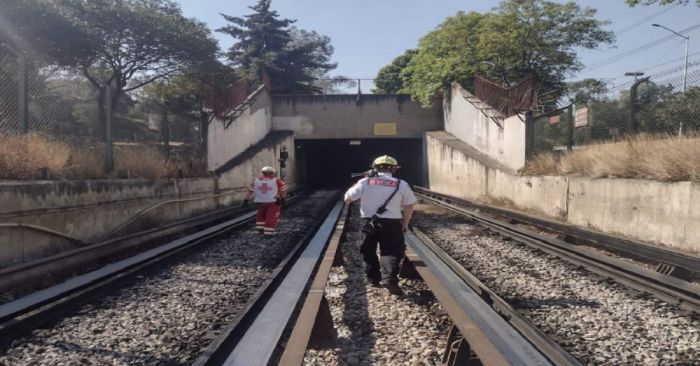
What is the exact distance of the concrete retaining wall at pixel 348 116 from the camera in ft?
102

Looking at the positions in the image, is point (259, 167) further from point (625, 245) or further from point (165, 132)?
point (625, 245)

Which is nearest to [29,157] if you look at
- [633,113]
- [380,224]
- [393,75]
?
[380,224]

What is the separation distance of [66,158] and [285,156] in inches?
613

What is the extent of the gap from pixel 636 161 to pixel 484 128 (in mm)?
10719

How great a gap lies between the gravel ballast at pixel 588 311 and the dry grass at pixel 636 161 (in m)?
2.61

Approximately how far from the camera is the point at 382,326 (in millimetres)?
4980

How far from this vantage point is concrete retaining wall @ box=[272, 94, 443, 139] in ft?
102

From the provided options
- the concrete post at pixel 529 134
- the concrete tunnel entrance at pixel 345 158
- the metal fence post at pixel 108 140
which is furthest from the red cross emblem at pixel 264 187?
the concrete tunnel entrance at pixel 345 158

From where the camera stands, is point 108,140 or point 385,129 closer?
point 108,140

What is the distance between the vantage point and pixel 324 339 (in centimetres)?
447

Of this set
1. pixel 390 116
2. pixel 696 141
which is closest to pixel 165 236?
pixel 696 141

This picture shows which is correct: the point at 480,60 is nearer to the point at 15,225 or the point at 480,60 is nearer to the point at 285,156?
the point at 285,156

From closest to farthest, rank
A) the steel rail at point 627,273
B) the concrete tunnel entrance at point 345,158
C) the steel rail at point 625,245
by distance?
the steel rail at point 627,273 → the steel rail at point 625,245 → the concrete tunnel entrance at point 345,158

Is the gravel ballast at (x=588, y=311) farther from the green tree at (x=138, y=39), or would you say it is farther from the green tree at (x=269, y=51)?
the green tree at (x=269, y=51)
